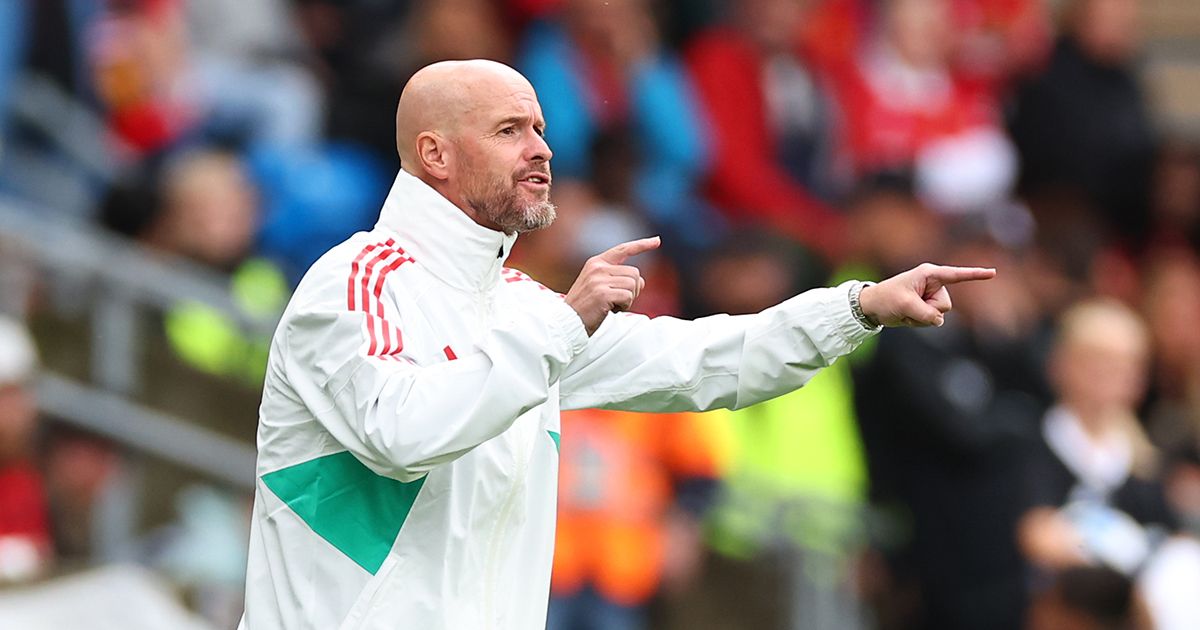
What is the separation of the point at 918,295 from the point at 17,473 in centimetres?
427

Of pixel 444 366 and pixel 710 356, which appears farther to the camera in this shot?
pixel 710 356

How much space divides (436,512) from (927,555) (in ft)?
16.1

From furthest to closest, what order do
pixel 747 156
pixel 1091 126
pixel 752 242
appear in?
pixel 1091 126, pixel 747 156, pixel 752 242

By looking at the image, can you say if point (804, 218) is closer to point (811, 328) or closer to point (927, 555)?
point (927, 555)

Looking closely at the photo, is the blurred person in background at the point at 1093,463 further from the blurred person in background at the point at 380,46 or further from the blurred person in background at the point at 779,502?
the blurred person in background at the point at 380,46

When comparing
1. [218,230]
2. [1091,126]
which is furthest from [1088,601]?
[1091,126]

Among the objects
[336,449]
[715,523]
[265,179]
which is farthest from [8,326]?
[336,449]

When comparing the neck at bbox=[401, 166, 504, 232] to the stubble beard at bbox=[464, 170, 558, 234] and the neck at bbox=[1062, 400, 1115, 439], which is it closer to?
the stubble beard at bbox=[464, 170, 558, 234]

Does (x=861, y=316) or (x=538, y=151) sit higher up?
(x=538, y=151)

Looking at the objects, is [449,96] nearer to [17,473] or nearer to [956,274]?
[956,274]

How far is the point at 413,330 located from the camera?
4.69 meters

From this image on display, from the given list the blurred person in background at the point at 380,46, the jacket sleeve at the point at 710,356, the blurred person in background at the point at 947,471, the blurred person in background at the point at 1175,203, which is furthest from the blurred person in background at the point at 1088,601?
the blurred person in background at the point at 1175,203

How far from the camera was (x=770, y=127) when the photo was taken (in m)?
11.2

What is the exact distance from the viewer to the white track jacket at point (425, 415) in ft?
14.4
